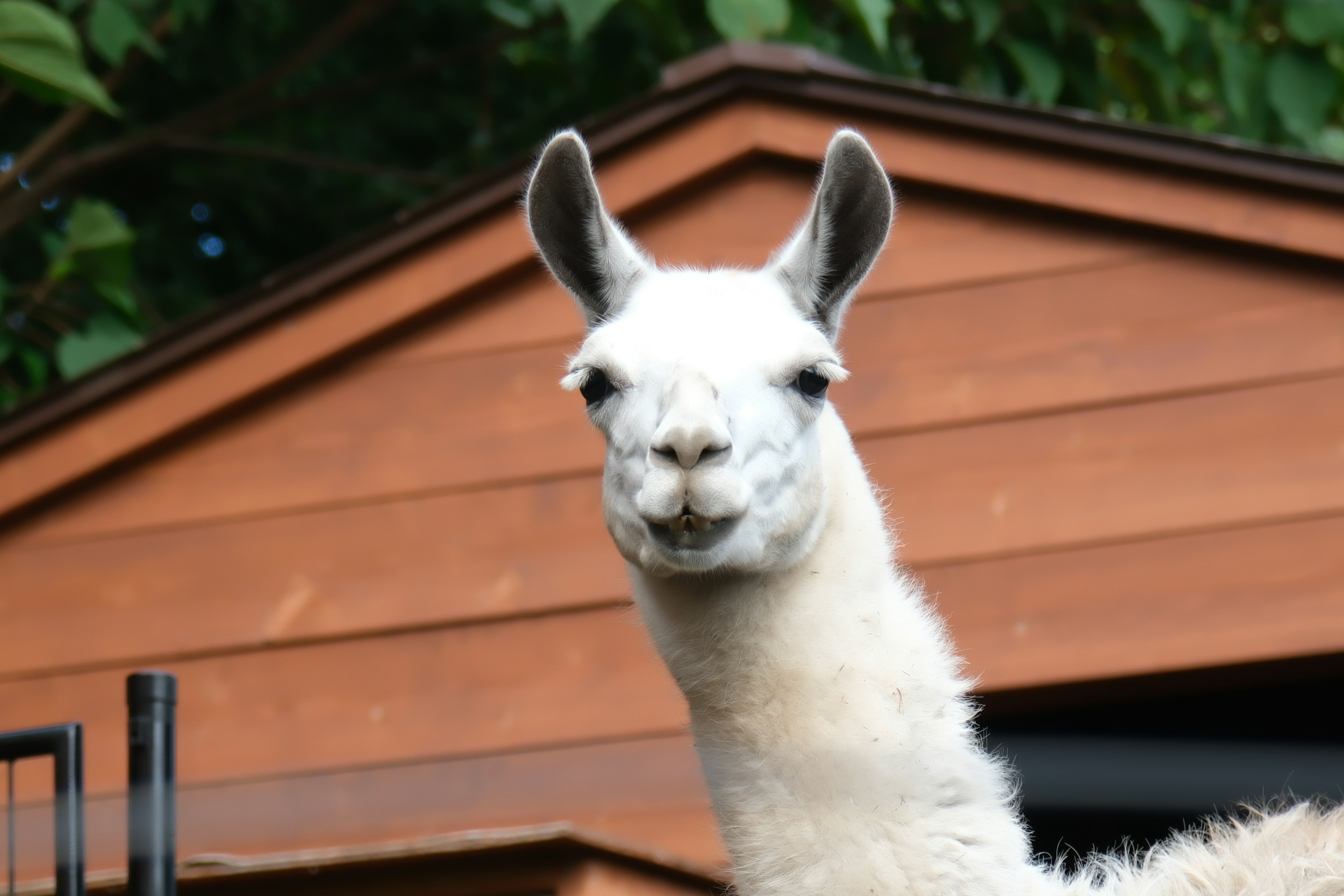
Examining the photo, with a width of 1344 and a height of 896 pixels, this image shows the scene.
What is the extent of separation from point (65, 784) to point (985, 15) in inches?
166

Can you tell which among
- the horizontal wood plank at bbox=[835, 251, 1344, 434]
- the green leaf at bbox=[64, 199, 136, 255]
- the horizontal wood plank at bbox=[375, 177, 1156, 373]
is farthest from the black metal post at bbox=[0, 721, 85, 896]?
the green leaf at bbox=[64, 199, 136, 255]

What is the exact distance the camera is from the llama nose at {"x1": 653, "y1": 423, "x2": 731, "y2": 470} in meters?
2.04

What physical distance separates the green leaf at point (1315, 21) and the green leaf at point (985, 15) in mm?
1005

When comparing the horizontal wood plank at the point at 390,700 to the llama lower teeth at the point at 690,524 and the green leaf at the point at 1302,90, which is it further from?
the green leaf at the point at 1302,90

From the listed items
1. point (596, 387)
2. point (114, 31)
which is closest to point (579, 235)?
point (596, 387)

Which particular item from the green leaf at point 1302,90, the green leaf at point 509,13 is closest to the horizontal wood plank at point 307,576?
the green leaf at point 509,13

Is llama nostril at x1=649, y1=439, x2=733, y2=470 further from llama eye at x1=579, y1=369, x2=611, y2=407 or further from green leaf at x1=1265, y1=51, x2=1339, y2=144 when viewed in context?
green leaf at x1=1265, y1=51, x2=1339, y2=144

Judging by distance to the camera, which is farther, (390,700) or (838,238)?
(390,700)

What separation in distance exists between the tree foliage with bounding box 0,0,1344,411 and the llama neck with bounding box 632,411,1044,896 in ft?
A: 7.36

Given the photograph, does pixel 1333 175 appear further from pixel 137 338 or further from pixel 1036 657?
pixel 137 338

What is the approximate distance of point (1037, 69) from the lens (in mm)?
5566

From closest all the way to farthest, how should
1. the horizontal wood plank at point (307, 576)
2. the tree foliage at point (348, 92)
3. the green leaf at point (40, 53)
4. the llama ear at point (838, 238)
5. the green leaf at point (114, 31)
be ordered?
the llama ear at point (838, 238), the green leaf at point (40, 53), the horizontal wood plank at point (307, 576), the green leaf at point (114, 31), the tree foliage at point (348, 92)

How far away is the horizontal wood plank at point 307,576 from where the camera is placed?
4031 millimetres

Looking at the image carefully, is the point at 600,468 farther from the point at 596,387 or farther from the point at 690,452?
the point at 690,452
